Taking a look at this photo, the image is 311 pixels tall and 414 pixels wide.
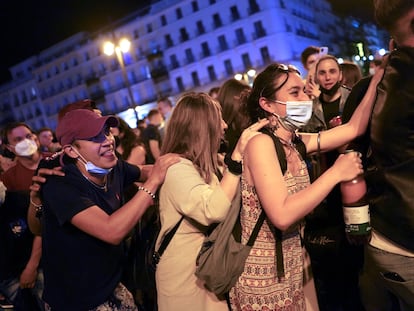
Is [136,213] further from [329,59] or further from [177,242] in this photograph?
[329,59]

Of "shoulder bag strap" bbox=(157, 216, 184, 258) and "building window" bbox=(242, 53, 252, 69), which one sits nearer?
"shoulder bag strap" bbox=(157, 216, 184, 258)

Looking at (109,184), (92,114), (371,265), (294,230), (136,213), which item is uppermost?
(92,114)

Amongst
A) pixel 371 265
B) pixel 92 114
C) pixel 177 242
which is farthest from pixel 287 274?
pixel 92 114

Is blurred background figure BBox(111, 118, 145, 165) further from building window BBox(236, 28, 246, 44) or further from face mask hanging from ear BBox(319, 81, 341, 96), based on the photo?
building window BBox(236, 28, 246, 44)

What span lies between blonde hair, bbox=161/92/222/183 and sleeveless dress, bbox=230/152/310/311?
0.37m

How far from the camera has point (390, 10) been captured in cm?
186

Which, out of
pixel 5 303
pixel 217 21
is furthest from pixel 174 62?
pixel 5 303

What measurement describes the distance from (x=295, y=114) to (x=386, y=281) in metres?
1.06

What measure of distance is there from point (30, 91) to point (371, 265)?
77740mm

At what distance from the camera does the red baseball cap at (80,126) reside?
2.64m

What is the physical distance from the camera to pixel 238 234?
8.18ft

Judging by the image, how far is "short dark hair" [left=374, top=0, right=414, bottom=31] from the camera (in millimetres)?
1809

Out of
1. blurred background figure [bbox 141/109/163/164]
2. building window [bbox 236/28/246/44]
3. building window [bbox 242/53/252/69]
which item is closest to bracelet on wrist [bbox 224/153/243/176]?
blurred background figure [bbox 141/109/163/164]

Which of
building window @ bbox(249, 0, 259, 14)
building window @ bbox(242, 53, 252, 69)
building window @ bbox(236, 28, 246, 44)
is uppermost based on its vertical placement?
building window @ bbox(249, 0, 259, 14)
